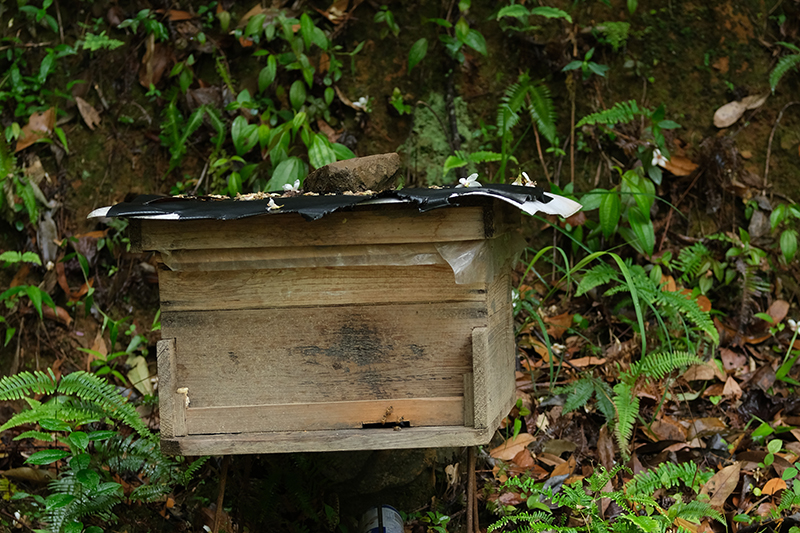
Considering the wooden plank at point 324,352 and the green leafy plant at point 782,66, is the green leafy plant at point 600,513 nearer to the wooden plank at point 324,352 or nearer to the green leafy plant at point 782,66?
the wooden plank at point 324,352

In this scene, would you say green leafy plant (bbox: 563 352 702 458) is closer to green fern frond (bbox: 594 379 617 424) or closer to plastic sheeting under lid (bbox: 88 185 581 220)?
green fern frond (bbox: 594 379 617 424)

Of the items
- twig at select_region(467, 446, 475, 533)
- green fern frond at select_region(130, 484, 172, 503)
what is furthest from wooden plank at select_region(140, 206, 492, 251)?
green fern frond at select_region(130, 484, 172, 503)

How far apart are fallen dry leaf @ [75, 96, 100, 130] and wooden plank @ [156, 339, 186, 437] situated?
119 inches

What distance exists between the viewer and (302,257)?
6.86 ft

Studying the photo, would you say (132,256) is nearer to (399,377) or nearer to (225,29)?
(225,29)

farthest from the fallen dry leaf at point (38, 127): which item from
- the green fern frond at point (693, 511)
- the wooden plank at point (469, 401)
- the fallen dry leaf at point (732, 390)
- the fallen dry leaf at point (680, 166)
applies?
the fallen dry leaf at point (732, 390)

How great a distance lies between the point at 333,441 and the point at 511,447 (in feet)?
4.48

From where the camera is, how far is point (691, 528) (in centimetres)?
236

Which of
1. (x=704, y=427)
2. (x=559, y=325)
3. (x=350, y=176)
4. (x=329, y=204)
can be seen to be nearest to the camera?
(x=329, y=204)

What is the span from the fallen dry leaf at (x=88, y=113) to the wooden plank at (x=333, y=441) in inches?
126

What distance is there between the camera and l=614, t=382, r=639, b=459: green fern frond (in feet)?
9.57

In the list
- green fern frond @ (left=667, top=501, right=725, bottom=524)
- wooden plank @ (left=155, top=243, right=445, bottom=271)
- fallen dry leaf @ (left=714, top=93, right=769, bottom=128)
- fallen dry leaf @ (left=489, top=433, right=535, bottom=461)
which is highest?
wooden plank @ (left=155, top=243, right=445, bottom=271)

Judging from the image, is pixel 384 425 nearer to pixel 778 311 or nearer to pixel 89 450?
pixel 89 450

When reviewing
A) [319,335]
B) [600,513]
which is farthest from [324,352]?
[600,513]
